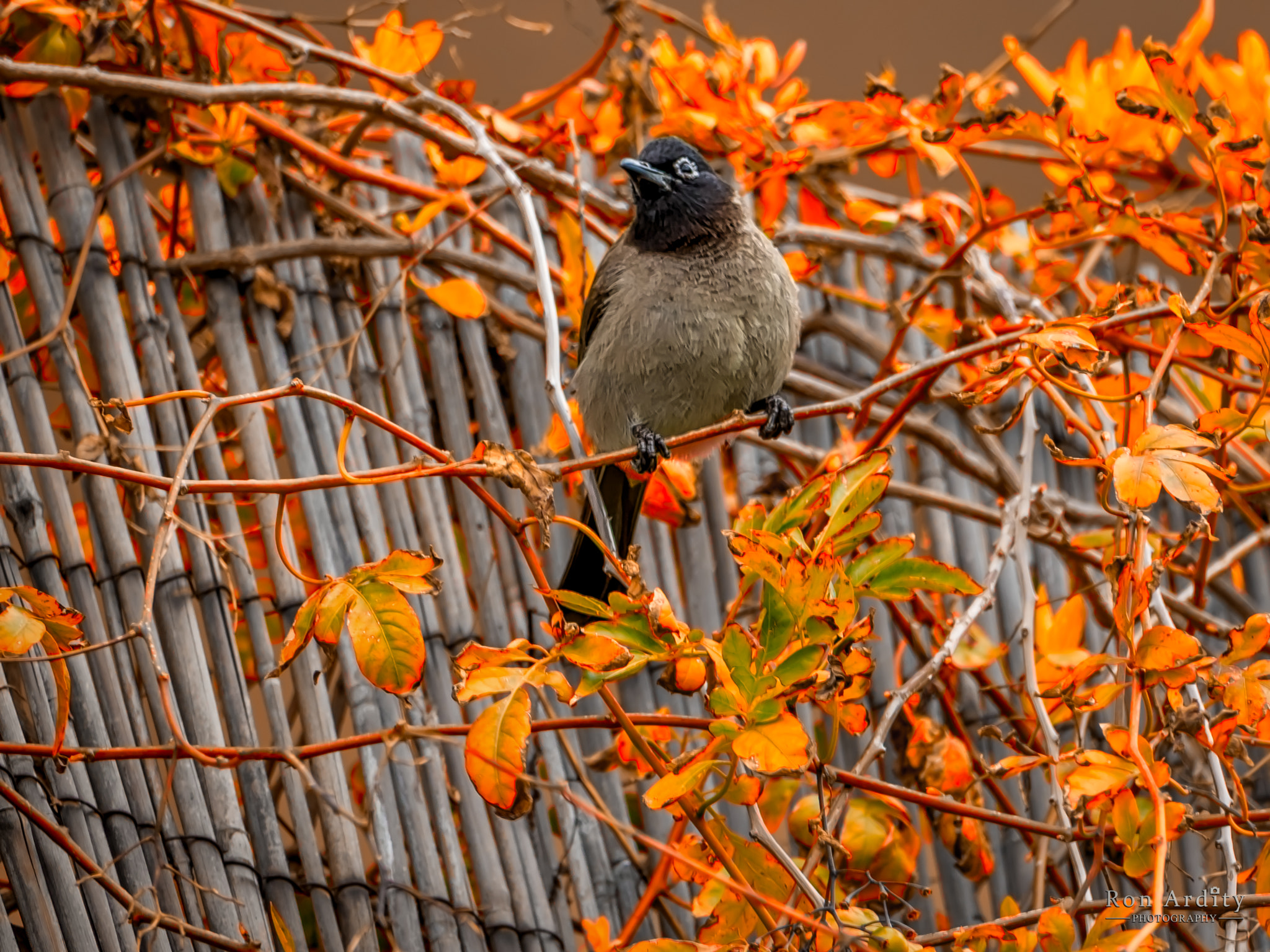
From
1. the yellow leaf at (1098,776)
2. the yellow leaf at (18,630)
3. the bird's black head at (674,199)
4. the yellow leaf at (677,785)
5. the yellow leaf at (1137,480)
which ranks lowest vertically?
the yellow leaf at (1098,776)

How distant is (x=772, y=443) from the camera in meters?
1.87

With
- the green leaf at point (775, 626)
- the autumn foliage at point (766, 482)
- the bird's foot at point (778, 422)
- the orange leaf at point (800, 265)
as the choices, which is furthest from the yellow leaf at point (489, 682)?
the orange leaf at point (800, 265)

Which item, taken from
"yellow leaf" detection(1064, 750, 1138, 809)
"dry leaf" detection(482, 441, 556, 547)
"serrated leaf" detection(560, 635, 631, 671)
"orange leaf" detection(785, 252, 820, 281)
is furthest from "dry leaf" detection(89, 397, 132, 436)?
"orange leaf" detection(785, 252, 820, 281)

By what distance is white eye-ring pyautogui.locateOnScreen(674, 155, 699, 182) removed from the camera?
190cm

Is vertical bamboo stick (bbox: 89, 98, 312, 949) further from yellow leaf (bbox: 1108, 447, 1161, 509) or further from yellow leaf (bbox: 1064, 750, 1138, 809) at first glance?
yellow leaf (bbox: 1108, 447, 1161, 509)

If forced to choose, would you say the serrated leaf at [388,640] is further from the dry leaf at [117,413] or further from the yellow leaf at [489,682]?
the dry leaf at [117,413]

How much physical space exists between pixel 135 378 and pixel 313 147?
502 millimetres

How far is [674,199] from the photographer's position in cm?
186

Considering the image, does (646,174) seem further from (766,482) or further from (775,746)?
(775,746)

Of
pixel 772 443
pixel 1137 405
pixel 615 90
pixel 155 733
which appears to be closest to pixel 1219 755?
pixel 1137 405

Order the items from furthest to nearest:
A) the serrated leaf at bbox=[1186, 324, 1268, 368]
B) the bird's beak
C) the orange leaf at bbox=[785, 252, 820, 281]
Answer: the orange leaf at bbox=[785, 252, 820, 281], the bird's beak, the serrated leaf at bbox=[1186, 324, 1268, 368]

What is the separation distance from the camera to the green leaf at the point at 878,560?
115 cm

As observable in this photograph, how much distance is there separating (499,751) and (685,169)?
1245 millimetres

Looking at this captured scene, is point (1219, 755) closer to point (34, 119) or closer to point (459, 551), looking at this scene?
point (459, 551)
